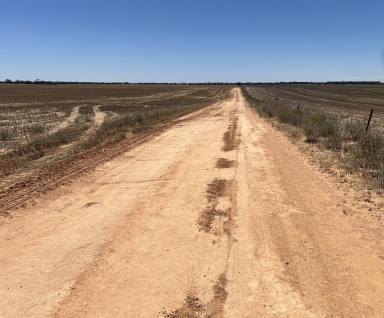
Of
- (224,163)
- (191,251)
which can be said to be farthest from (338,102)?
(191,251)

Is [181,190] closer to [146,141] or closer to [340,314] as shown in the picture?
[340,314]

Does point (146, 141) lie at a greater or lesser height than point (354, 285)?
lesser

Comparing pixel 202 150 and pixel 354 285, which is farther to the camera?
pixel 202 150

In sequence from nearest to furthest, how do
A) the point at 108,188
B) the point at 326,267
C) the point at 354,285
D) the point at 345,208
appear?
the point at 354,285 < the point at 326,267 < the point at 345,208 < the point at 108,188

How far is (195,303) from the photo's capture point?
15.0 feet

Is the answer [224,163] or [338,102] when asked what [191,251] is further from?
[338,102]

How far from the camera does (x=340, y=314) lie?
4.41 m

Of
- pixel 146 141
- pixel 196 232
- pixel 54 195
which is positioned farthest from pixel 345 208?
pixel 146 141

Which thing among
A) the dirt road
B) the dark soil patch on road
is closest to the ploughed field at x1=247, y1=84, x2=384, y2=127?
the dark soil patch on road

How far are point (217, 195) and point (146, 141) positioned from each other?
848 cm

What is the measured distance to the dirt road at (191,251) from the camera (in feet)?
15.1

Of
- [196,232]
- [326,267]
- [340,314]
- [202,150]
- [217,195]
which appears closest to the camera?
[340,314]

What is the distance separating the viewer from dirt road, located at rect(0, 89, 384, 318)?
181 inches

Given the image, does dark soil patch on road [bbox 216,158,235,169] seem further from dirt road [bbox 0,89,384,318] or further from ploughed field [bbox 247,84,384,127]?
ploughed field [bbox 247,84,384,127]
